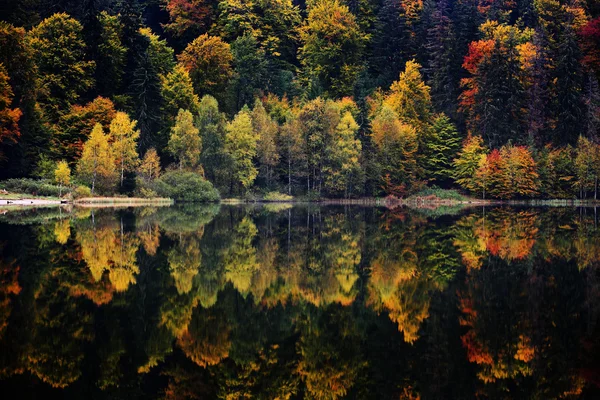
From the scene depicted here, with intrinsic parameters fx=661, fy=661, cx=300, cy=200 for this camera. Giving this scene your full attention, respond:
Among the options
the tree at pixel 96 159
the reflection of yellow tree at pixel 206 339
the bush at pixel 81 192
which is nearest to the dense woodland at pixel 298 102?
the tree at pixel 96 159

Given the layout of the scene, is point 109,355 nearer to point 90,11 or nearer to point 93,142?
point 93,142

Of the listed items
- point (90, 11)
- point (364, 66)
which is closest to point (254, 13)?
point (364, 66)

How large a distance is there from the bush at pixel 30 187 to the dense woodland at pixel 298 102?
1.47 metres

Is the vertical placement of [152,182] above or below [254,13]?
below

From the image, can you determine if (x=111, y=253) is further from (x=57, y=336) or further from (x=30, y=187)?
(x=30, y=187)

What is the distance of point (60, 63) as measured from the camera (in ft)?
215

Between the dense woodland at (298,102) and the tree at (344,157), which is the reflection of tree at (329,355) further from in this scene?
the tree at (344,157)

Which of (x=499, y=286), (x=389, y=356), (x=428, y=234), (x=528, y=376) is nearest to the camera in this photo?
(x=528, y=376)

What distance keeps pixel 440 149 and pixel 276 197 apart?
21.6 meters

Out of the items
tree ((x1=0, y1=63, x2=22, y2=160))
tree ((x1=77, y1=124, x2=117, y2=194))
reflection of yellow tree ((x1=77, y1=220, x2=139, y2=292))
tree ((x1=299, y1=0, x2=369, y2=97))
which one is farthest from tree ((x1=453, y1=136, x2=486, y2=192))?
reflection of yellow tree ((x1=77, y1=220, x2=139, y2=292))

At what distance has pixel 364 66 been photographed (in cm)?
9775

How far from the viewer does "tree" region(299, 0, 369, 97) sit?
97.5 m

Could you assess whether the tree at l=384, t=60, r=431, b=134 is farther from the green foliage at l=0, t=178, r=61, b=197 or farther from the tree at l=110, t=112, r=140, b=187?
the green foliage at l=0, t=178, r=61, b=197

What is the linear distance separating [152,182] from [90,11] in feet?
67.5
